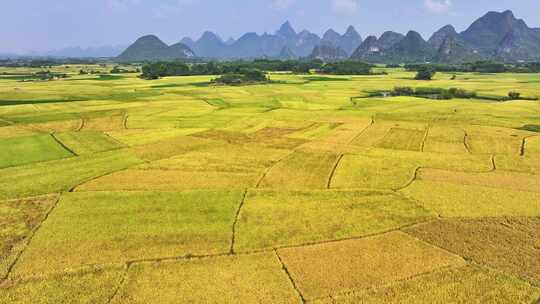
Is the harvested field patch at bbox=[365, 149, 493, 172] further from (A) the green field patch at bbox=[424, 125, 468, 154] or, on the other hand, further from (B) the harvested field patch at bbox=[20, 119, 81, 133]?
(B) the harvested field patch at bbox=[20, 119, 81, 133]

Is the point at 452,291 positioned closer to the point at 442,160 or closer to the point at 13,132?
the point at 442,160

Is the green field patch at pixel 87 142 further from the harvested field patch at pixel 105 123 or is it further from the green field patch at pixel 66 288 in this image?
the green field patch at pixel 66 288

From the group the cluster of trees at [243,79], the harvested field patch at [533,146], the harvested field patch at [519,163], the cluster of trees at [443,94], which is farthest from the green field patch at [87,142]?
the cluster of trees at [243,79]

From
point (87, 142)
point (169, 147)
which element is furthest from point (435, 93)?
point (87, 142)

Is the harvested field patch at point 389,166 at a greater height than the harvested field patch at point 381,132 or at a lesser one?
lesser

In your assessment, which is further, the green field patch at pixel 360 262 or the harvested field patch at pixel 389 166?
the harvested field patch at pixel 389 166

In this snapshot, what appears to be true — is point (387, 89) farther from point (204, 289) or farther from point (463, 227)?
point (204, 289)
